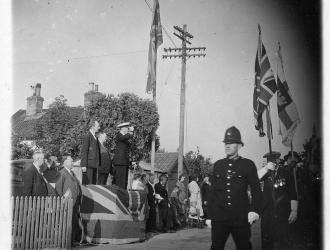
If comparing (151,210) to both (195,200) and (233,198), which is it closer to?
(195,200)

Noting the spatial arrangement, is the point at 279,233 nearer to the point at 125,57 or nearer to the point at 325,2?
the point at 325,2

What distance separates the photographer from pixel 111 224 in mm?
7867

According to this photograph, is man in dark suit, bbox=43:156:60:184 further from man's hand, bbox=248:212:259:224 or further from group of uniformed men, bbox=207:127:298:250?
man's hand, bbox=248:212:259:224

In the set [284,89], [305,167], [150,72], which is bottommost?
[305,167]

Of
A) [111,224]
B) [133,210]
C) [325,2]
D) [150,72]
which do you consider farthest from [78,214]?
[150,72]

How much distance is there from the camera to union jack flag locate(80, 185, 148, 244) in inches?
307

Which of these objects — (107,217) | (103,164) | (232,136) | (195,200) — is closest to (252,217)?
(232,136)

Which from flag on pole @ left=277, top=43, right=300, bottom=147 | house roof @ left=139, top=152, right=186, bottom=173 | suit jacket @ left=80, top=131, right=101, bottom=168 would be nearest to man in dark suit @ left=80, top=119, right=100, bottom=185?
suit jacket @ left=80, top=131, right=101, bottom=168

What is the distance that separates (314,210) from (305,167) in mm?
1224

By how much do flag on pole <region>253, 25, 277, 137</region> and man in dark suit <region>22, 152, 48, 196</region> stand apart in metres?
4.09

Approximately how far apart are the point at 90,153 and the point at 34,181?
5.20 ft

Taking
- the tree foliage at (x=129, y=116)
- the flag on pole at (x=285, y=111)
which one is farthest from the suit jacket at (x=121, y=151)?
the tree foliage at (x=129, y=116)

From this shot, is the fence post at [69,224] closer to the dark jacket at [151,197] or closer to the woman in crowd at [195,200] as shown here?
the dark jacket at [151,197]

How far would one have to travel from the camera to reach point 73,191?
7664 millimetres
